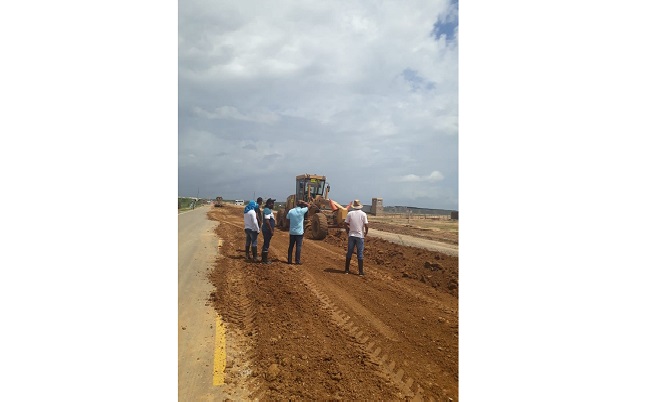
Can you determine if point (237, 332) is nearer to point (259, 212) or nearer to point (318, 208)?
point (259, 212)

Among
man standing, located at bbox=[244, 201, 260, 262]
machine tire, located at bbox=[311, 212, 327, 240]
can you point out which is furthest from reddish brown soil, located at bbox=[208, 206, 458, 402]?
machine tire, located at bbox=[311, 212, 327, 240]

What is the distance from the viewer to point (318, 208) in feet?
34.9

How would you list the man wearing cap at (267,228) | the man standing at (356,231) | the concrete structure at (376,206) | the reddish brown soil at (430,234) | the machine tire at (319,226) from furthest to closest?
→ the concrete structure at (376,206) → the reddish brown soil at (430,234) → the machine tire at (319,226) → the man wearing cap at (267,228) → the man standing at (356,231)

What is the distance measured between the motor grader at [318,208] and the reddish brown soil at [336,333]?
437 cm

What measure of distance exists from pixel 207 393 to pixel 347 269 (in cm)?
366

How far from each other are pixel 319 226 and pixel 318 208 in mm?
→ 783

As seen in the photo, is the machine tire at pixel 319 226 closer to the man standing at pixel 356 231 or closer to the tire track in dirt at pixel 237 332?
the man standing at pixel 356 231

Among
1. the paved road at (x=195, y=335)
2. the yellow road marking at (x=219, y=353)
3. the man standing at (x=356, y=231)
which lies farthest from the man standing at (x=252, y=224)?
the yellow road marking at (x=219, y=353)

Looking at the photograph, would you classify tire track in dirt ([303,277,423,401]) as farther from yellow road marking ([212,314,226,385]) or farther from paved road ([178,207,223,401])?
paved road ([178,207,223,401])

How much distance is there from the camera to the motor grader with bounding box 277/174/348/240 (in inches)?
397

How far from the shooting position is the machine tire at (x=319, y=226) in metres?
10.0

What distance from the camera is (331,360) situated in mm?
2691

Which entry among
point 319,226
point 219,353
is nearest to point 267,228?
point 219,353

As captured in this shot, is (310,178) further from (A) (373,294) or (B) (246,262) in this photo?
(A) (373,294)
